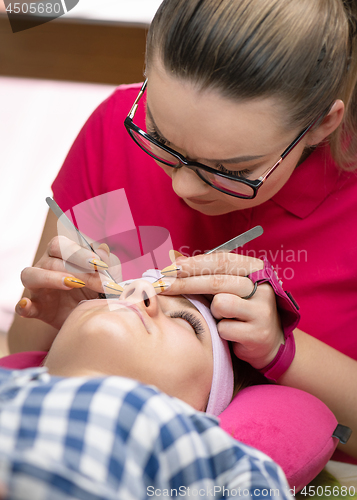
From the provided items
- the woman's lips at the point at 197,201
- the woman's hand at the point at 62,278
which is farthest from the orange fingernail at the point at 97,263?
the woman's lips at the point at 197,201

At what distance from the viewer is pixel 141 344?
0.95 meters

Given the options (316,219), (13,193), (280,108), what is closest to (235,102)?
(280,108)

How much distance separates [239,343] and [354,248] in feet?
1.36

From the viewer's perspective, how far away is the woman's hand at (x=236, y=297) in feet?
3.33

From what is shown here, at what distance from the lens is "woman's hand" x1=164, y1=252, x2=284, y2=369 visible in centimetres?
102

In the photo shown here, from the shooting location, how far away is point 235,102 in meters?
0.88

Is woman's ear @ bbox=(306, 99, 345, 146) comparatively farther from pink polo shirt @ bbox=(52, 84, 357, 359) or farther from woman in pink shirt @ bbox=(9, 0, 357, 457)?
pink polo shirt @ bbox=(52, 84, 357, 359)

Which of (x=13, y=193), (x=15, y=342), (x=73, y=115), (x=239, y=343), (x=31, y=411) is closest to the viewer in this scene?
(x=31, y=411)

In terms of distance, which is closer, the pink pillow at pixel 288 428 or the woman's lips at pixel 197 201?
the pink pillow at pixel 288 428

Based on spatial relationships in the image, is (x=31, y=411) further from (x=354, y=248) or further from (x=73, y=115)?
(x=73, y=115)

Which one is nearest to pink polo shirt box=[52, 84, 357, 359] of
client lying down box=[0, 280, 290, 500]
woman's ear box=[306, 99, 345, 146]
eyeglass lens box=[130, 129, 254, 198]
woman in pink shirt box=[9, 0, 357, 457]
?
woman in pink shirt box=[9, 0, 357, 457]

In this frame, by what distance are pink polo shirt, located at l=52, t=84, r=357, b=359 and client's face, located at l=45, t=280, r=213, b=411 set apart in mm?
299

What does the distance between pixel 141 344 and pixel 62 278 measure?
249mm

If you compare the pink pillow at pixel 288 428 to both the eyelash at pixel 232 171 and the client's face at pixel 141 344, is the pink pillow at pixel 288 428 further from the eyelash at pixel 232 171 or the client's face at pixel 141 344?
the eyelash at pixel 232 171
